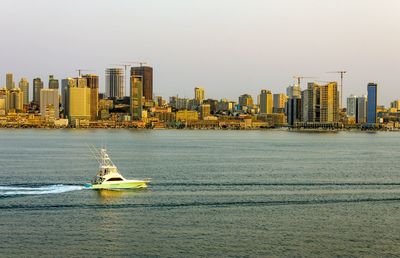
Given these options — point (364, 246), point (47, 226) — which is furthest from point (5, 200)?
point (364, 246)

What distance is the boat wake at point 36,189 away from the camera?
32.1m

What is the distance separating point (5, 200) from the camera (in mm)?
30047

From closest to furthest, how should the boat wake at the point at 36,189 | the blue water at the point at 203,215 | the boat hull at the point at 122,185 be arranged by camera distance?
the blue water at the point at 203,215
the boat wake at the point at 36,189
the boat hull at the point at 122,185

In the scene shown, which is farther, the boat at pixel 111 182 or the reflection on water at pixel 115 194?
the boat at pixel 111 182

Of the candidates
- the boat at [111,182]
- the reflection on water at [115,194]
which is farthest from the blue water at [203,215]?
the boat at [111,182]

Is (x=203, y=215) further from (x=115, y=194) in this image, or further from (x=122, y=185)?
(x=122, y=185)

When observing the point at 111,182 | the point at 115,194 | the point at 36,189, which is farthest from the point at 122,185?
the point at 36,189

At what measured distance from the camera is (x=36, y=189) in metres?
33.3

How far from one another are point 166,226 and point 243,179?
14597 millimetres

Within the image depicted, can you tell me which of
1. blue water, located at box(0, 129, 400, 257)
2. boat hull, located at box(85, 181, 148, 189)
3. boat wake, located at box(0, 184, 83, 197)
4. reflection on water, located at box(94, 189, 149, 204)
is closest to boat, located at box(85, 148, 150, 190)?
boat hull, located at box(85, 181, 148, 189)

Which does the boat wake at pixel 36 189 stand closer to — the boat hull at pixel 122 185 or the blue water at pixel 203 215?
the blue water at pixel 203 215

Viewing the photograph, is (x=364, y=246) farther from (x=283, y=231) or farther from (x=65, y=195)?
(x=65, y=195)

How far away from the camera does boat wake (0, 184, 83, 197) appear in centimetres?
3209

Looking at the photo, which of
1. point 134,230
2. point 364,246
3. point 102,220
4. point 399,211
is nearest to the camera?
point 364,246
